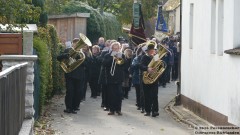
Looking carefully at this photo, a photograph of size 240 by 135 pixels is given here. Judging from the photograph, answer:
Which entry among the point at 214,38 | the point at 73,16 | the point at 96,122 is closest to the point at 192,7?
the point at 214,38

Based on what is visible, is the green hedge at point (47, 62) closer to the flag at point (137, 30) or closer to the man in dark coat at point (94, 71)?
the man in dark coat at point (94, 71)

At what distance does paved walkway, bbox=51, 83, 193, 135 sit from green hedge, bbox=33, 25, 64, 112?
0.67 meters

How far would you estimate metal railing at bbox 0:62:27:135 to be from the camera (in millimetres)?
8375

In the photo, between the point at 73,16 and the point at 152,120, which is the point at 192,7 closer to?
the point at 152,120

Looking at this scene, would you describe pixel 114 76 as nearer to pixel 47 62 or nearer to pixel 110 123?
pixel 47 62

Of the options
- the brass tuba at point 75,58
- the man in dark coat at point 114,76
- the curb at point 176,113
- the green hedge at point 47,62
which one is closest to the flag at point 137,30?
the green hedge at point 47,62

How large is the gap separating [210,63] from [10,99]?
7753 millimetres

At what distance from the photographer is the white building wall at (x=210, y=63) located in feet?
45.2

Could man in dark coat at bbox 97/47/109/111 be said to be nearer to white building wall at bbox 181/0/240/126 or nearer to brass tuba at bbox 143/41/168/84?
brass tuba at bbox 143/41/168/84

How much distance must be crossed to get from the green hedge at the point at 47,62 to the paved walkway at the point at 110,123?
67 centimetres

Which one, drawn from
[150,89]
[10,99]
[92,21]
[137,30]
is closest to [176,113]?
[150,89]

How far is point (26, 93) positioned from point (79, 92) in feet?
16.3

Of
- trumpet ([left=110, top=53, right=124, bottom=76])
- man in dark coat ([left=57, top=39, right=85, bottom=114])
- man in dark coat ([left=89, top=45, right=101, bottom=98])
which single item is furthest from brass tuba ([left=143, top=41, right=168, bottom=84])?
man in dark coat ([left=89, top=45, right=101, bottom=98])

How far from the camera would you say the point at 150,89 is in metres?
18.0
